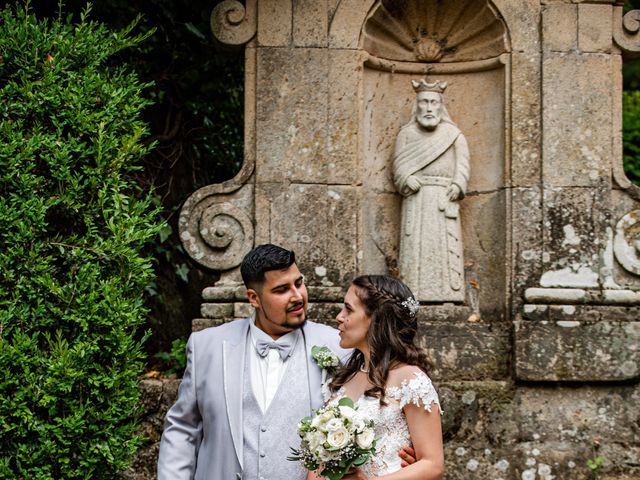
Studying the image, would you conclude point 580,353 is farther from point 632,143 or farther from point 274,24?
point 632,143

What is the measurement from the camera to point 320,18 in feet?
19.1

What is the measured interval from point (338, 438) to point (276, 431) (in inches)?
22.3

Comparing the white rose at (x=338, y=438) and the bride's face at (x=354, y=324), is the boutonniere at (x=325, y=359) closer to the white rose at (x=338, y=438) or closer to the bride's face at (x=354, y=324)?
the bride's face at (x=354, y=324)

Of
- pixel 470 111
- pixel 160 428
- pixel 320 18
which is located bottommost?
pixel 160 428

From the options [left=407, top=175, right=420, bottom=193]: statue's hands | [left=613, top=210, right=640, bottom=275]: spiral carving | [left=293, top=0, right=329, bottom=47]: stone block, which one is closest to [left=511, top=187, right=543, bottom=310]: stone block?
[left=613, top=210, right=640, bottom=275]: spiral carving

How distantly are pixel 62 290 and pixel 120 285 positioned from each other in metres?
0.28

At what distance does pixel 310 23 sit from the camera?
229 inches

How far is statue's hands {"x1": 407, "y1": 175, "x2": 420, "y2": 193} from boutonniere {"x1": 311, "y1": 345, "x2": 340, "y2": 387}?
2145 mm

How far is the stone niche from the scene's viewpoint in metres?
5.46

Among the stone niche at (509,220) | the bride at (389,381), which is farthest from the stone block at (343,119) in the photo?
the bride at (389,381)

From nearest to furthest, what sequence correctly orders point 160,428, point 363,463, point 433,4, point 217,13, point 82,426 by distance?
point 363,463 → point 82,426 → point 160,428 → point 217,13 → point 433,4

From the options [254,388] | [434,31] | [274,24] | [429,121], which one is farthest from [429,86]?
[254,388]

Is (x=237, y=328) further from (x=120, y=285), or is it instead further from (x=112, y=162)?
(x=112, y=162)

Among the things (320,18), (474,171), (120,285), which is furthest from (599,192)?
(120,285)
